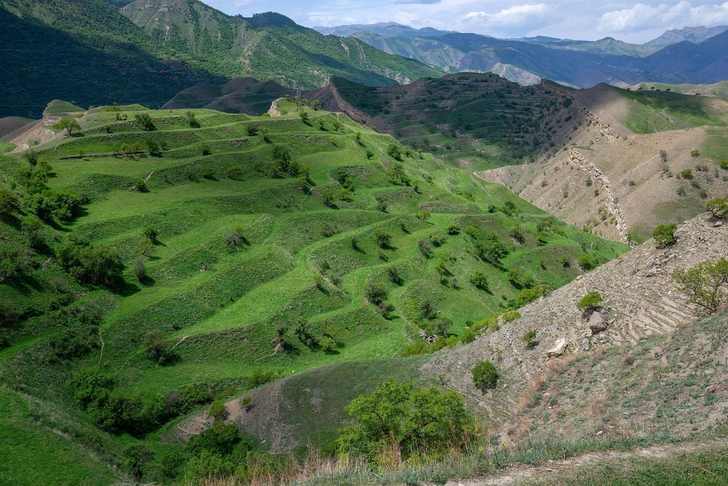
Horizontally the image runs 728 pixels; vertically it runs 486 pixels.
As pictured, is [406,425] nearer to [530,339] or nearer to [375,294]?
[530,339]

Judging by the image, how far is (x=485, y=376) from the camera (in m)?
32.5

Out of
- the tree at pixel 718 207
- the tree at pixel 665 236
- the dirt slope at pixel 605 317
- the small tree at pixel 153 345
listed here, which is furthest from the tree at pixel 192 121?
the tree at pixel 718 207

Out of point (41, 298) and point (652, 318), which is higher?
point (652, 318)

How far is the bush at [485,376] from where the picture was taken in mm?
32500

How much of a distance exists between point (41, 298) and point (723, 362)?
55.7 meters

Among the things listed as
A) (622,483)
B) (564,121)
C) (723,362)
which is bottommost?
(622,483)

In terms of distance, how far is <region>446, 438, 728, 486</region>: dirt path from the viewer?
16672 millimetres

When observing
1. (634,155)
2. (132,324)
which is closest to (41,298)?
(132,324)

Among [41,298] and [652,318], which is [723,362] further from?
[41,298]

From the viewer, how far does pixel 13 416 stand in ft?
93.7

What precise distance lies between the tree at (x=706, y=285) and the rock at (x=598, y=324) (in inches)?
204

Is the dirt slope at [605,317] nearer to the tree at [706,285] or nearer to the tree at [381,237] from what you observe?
the tree at [706,285]

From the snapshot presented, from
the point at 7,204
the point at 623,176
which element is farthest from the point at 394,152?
the point at 7,204

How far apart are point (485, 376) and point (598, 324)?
8871 mm
